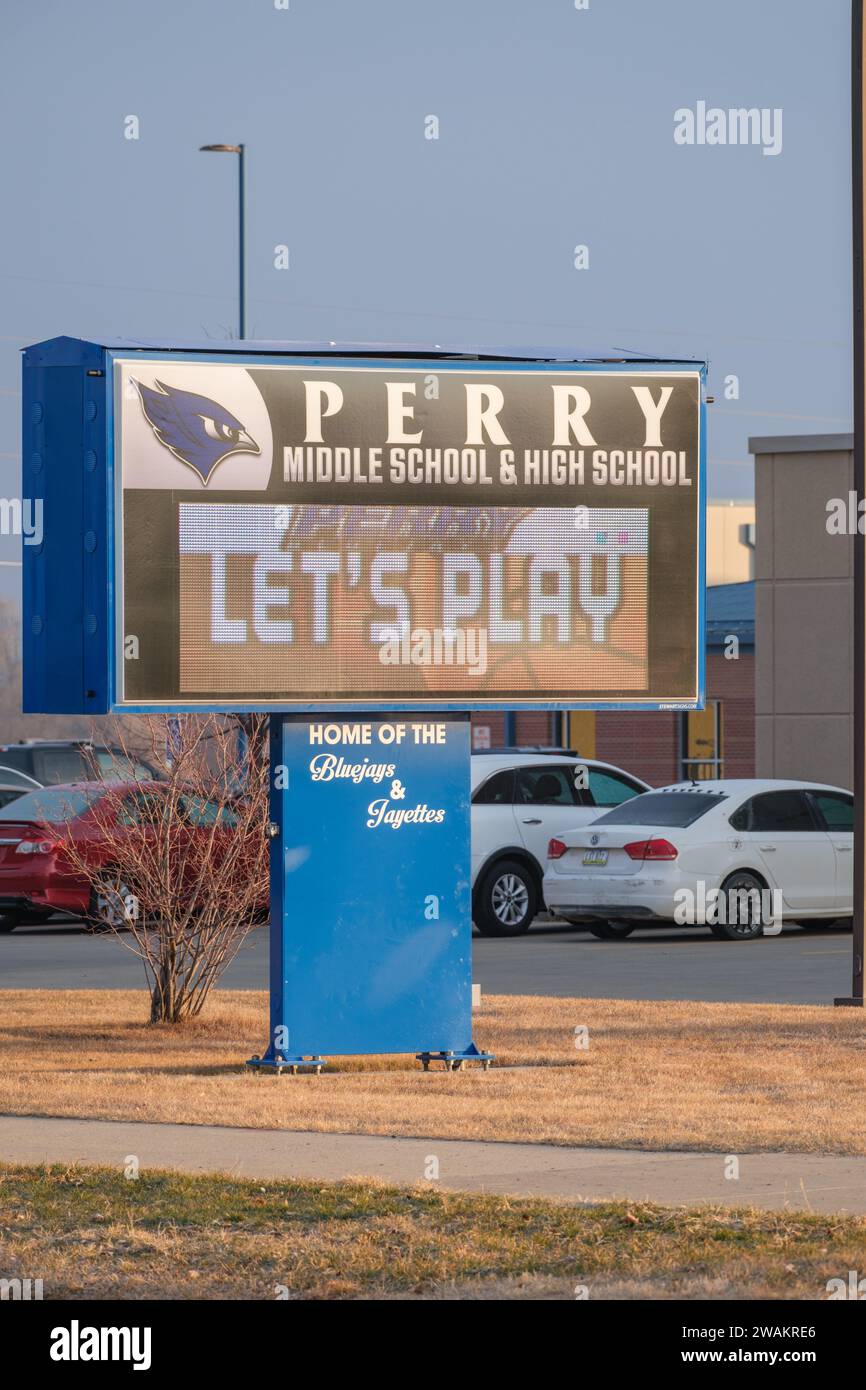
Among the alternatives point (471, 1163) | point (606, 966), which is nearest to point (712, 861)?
point (606, 966)

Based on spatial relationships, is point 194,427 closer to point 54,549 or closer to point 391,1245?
point 54,549

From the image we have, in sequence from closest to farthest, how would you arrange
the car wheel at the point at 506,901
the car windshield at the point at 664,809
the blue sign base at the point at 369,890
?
the blue sign base at the point at 369,890 → the car windshield at the point at 664,809 → the car wheel at the point at 506,901

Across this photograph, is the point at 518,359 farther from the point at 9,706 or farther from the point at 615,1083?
the point at 9,706

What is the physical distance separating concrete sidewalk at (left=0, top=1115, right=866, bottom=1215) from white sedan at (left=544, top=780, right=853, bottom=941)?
1121 cm

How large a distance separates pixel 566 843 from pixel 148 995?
6199 millimetres

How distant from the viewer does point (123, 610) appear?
39.4 feet

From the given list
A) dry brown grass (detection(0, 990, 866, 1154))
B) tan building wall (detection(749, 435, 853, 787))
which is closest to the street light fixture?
tan building wall (detection(749, 435, 853, 787))

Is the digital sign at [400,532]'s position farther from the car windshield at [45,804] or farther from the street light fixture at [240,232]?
the street light fixture at [240,232]

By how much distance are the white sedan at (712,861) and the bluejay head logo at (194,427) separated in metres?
10.2

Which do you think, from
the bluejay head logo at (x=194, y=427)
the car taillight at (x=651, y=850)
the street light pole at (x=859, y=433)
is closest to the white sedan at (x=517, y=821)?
the car taillight at (x=651, y=850)

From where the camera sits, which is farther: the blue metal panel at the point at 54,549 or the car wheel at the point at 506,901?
the car wheel at the point at 506,901

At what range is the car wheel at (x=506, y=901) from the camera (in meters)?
23.3

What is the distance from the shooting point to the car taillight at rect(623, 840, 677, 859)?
70.8 feet

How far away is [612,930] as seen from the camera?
2297 cm
